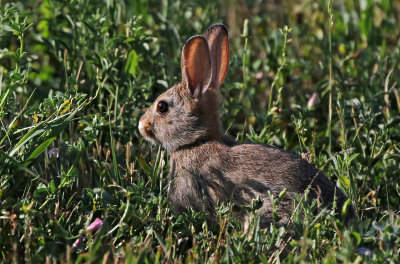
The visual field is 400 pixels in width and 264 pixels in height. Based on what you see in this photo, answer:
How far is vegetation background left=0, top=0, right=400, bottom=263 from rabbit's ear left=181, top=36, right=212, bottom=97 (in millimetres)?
598

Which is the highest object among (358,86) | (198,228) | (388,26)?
(388,26)

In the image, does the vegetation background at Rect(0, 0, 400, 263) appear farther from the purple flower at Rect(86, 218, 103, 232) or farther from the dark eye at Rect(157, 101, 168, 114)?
the dark eye at Rect(157, 101, 168, 114)

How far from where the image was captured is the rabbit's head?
4.79 m

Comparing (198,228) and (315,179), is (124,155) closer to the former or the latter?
(198,228)

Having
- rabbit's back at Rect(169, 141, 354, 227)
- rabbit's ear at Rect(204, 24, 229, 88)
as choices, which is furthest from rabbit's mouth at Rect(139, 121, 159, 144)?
rabbit's ear at Rect(204, 24, 229, 88)

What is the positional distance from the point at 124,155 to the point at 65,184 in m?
1.10

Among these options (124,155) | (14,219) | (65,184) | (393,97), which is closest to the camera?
(14,219)

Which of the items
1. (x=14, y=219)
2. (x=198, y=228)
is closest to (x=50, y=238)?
(x=14, y=219)

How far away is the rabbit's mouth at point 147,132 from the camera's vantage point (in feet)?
16.2

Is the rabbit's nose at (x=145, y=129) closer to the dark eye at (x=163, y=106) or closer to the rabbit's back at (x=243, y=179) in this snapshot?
the dark eye at (x=163, y=106)

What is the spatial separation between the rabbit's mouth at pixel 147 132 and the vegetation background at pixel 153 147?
14cm

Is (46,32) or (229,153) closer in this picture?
(229,153)

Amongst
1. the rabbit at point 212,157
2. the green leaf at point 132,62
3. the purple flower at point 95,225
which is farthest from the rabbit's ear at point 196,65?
the purple flower at point 95,225

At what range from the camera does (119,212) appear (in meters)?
4.08
